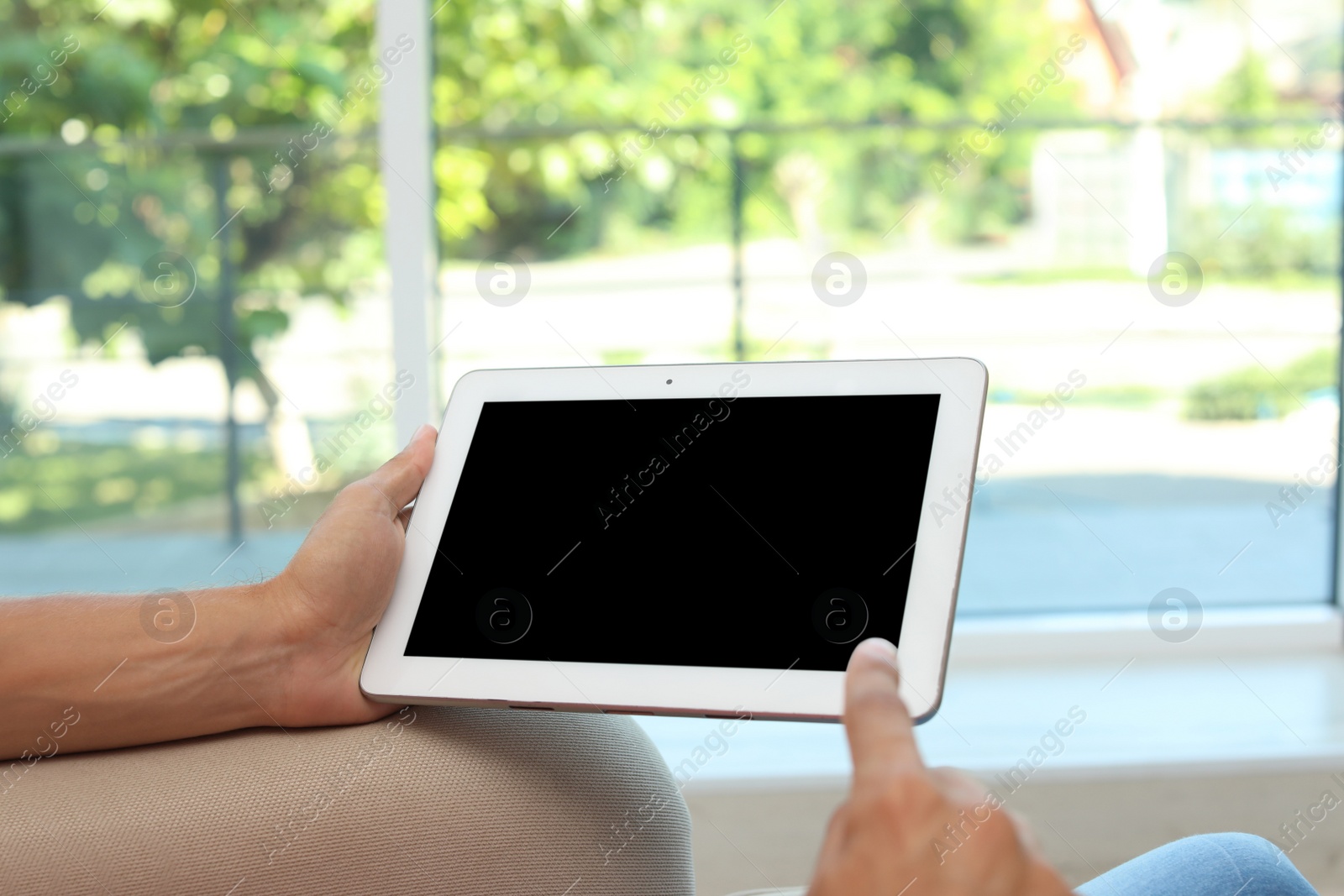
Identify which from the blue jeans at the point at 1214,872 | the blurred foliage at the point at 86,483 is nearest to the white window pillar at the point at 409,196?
the blurred foliage at the point at 86,483

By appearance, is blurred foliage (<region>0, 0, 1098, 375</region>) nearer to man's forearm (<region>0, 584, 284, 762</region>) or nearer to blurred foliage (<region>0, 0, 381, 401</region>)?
blurred foliage (<region>0, 0, 381, 401</region>)

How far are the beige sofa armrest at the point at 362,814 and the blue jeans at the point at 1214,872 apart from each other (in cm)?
35

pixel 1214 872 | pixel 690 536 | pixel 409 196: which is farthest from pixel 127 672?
pixel 409 196

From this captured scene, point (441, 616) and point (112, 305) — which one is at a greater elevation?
point (441, 616)

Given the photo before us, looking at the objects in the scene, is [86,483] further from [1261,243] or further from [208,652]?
[1261,243]

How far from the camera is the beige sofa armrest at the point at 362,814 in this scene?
67cm

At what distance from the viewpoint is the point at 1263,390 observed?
2422 millimetres

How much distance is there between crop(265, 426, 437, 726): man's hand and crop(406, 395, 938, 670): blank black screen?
0.05m

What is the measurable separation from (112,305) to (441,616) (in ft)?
6.70

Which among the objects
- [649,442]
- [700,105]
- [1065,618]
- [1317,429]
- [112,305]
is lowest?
[1065,618]

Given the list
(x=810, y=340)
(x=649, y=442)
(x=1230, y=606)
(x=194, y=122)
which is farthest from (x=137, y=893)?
(x=1230, y=606)

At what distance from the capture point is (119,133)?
2.34 m

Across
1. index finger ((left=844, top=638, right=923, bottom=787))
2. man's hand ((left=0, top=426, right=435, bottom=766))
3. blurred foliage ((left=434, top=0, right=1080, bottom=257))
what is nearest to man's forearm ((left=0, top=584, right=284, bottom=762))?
man's hand ((left=0, top=426, right=435, bottom=766))

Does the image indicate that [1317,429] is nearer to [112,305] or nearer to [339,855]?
[339,855]
